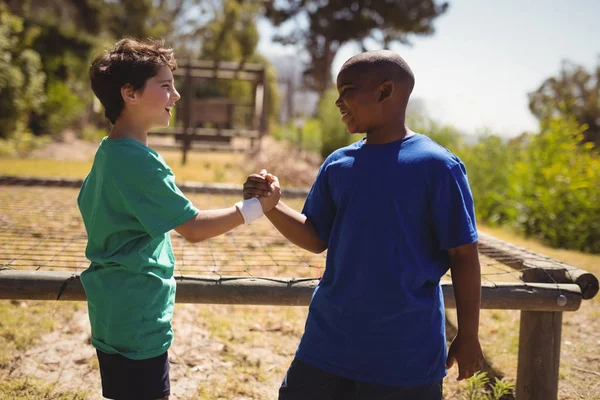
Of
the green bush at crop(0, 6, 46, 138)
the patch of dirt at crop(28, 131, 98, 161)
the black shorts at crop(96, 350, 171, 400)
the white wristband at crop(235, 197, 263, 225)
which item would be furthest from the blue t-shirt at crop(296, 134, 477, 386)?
the patch of dirt at crop(28, 131, 98, 161)

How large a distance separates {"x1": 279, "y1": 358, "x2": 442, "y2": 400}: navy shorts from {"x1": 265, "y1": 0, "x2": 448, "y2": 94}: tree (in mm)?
19884

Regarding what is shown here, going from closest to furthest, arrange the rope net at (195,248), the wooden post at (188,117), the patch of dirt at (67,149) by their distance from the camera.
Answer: the rope net at (195,248) → the wooden post at (188,117) → the patch of dirt at (67,149)

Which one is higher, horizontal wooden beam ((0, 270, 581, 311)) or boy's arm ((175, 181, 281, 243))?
boy's arm ((175, 181, 281, 243))

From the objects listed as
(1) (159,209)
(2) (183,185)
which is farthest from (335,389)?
(2) (183,185)

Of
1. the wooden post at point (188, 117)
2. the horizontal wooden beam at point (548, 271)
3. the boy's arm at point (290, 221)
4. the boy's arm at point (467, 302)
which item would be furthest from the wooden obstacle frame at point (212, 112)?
the boy's arm at point (467, 302)

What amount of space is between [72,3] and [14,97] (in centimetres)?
960

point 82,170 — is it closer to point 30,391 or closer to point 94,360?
point 94,360

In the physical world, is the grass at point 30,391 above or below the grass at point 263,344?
below

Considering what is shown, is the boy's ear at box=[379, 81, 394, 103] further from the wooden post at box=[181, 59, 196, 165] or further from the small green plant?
the wooden post at box=[181, 59, 196, 165]

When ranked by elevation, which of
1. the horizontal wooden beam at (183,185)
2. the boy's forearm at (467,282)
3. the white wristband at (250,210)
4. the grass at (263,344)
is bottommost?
the grass at (263,344)

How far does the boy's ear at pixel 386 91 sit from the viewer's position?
136 centimetres

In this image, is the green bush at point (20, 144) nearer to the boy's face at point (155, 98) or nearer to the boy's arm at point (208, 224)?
the boy's face at point (155, 98)

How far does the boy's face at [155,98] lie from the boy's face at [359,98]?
1.60ft

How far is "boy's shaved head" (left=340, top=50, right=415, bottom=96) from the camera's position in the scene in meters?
1.36
